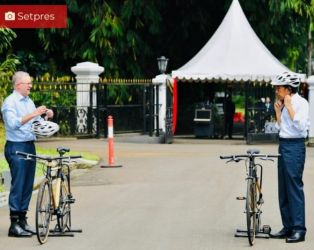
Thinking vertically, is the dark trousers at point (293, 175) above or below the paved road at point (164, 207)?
above

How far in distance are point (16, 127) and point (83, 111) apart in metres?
20.8

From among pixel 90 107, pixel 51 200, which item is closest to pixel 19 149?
pixel 51 200

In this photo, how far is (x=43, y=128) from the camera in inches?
440

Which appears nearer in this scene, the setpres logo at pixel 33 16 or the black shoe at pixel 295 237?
the black shoe at pixel 295 237

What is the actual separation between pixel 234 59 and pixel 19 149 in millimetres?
22514

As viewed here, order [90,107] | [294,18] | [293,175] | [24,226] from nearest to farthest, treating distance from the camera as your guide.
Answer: [293,175] < [24,226] < [90,107] < [294,18]

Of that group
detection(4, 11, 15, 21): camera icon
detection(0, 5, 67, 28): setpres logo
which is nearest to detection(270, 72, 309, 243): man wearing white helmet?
detection(0, 5, 67, 28): setpres logo

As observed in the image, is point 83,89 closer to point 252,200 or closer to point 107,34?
point 107,34

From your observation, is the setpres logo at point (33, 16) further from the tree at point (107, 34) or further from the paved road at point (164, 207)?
the paved road at point (164, 207)

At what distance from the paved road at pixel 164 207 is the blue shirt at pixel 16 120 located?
114 centimetres

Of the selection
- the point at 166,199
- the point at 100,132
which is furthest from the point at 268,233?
the point at 100,132

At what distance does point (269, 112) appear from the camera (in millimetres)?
32500

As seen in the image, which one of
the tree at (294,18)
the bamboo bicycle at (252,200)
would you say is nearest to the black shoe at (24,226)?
the bamboo bicycle at (252,200)

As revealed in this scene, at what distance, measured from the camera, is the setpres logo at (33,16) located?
1407 inches
